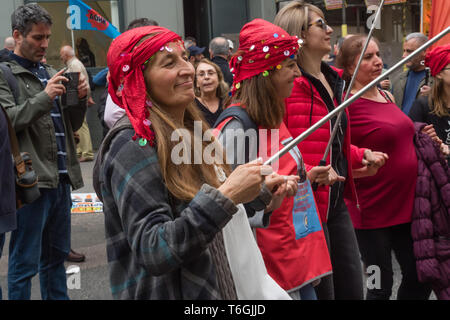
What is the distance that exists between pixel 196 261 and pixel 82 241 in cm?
472

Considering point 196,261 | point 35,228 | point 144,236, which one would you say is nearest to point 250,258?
point 196,261

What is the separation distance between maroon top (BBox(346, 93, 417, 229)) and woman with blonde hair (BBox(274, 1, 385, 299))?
29 centimetres

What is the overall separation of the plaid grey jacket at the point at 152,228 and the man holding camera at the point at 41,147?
1967 millimetres

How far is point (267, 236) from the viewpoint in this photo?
2736 millimetres

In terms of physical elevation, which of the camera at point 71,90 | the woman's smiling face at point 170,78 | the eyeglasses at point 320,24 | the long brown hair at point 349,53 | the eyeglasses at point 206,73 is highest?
the eyeglasses at point 320,24

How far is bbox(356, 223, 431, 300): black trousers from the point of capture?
148 inches

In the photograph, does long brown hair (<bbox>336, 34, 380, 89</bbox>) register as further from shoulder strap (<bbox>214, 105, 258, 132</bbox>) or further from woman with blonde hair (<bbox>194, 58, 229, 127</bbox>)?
woman with blonde hair (<bbox>194, 58, 229, 127</bbox>)

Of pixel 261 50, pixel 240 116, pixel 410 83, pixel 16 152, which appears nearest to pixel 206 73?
pixel 410 83

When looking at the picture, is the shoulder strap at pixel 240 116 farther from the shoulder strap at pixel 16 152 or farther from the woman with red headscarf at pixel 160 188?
the shoulder strap at pixel 16 152

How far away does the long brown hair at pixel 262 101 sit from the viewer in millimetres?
2838

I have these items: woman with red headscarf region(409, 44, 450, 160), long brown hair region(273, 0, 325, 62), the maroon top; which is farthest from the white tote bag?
woman with red headscarf region(409, 44, 450, 160)

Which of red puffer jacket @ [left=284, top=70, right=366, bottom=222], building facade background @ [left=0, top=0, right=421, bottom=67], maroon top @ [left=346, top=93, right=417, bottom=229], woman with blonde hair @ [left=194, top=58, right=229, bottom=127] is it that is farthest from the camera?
building facade background @ [left=0, top=0, right=421, bottom=67]

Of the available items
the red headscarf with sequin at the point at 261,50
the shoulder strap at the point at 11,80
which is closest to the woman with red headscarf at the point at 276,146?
the red headscarf with sequin at the point at 261,50

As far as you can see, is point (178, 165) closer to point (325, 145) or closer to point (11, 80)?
point (325, 145)
